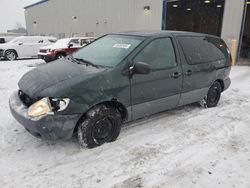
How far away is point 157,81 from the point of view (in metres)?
3.80

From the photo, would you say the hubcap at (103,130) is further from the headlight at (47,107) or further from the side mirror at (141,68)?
the side mirror at (141,68)

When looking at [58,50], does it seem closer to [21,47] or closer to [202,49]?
[21,47]

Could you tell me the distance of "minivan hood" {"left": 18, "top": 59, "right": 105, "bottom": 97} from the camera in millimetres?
3104

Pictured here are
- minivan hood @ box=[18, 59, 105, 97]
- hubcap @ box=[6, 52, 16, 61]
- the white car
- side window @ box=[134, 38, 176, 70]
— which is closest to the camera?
minivan hood @ box=[18, 59, 105, 97]

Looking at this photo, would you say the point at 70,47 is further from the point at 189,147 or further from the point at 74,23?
the point at 74,23

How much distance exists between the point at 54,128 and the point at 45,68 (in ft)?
3.97

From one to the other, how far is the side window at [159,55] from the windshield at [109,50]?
0.19m

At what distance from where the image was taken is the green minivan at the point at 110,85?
9.72 feet

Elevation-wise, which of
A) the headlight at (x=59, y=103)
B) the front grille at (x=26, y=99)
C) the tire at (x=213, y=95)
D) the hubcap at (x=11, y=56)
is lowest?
the hubcap at (x=11, y=56)

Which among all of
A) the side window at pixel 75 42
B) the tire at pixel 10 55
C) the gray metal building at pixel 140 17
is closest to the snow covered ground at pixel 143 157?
the gray metal building at pixel 140 17

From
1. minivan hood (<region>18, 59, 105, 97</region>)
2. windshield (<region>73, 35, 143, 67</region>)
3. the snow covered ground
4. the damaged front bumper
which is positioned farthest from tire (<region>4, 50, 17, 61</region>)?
the damaged front bumper

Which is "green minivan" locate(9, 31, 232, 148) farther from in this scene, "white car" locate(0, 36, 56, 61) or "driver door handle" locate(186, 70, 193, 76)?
"white car" locate(0, 36, 56, 61)

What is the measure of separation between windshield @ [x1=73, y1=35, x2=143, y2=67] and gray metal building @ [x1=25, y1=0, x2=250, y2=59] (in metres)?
9.63

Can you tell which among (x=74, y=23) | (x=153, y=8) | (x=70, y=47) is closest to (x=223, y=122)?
(x=70, y=47)
